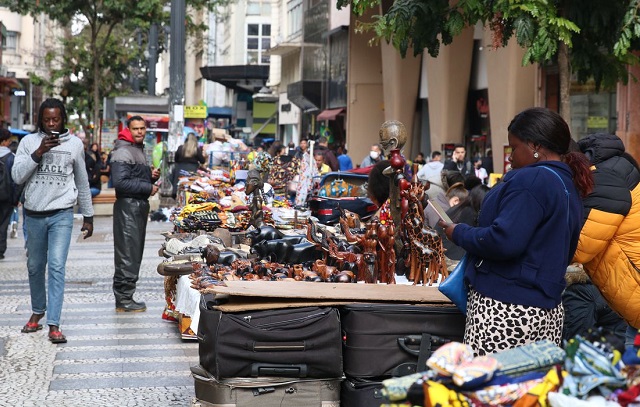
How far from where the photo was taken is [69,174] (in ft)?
30.8

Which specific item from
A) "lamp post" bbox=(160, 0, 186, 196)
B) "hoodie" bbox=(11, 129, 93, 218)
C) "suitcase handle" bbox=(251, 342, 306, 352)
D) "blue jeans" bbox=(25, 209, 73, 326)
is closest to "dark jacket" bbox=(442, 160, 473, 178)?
"lamp post" bbox=(160, 0, 186, 196)

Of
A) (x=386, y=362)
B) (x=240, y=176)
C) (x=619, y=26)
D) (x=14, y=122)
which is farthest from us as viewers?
(x=14, y=122)

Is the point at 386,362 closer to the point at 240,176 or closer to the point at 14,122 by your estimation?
the point at 240,176

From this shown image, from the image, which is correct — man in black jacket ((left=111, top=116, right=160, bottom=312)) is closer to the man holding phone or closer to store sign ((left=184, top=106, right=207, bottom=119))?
the man holding phone

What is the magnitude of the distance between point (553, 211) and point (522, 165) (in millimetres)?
281

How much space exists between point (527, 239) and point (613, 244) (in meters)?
1.21

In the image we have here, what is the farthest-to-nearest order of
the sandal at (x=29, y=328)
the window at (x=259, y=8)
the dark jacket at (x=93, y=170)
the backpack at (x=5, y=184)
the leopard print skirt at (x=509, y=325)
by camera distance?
1. the window at (x=259, y=8)
2. the dark jacket at (x=93, y=170)
3. the backpack at (x=5, y=184)
4. the sandal at (x=29, y=328)
5. the leopard print skirt at (x=509, y=325)

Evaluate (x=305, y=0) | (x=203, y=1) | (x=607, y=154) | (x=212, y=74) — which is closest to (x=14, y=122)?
(x=212, y=74)

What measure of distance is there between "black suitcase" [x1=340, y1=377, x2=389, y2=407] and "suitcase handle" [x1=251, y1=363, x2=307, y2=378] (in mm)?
253

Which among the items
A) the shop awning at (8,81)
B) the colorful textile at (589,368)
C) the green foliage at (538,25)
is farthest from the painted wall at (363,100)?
the colorful textile at (589,368)

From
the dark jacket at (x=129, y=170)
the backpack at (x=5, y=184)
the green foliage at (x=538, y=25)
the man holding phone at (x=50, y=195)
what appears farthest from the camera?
the backpack at (x=5, y=184)

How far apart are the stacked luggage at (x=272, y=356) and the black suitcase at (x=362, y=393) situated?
0.09 m

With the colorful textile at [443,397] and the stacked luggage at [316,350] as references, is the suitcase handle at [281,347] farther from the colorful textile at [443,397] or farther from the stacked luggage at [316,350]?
the colorful textile at [443,397]

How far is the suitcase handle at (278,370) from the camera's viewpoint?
588 centimetres
